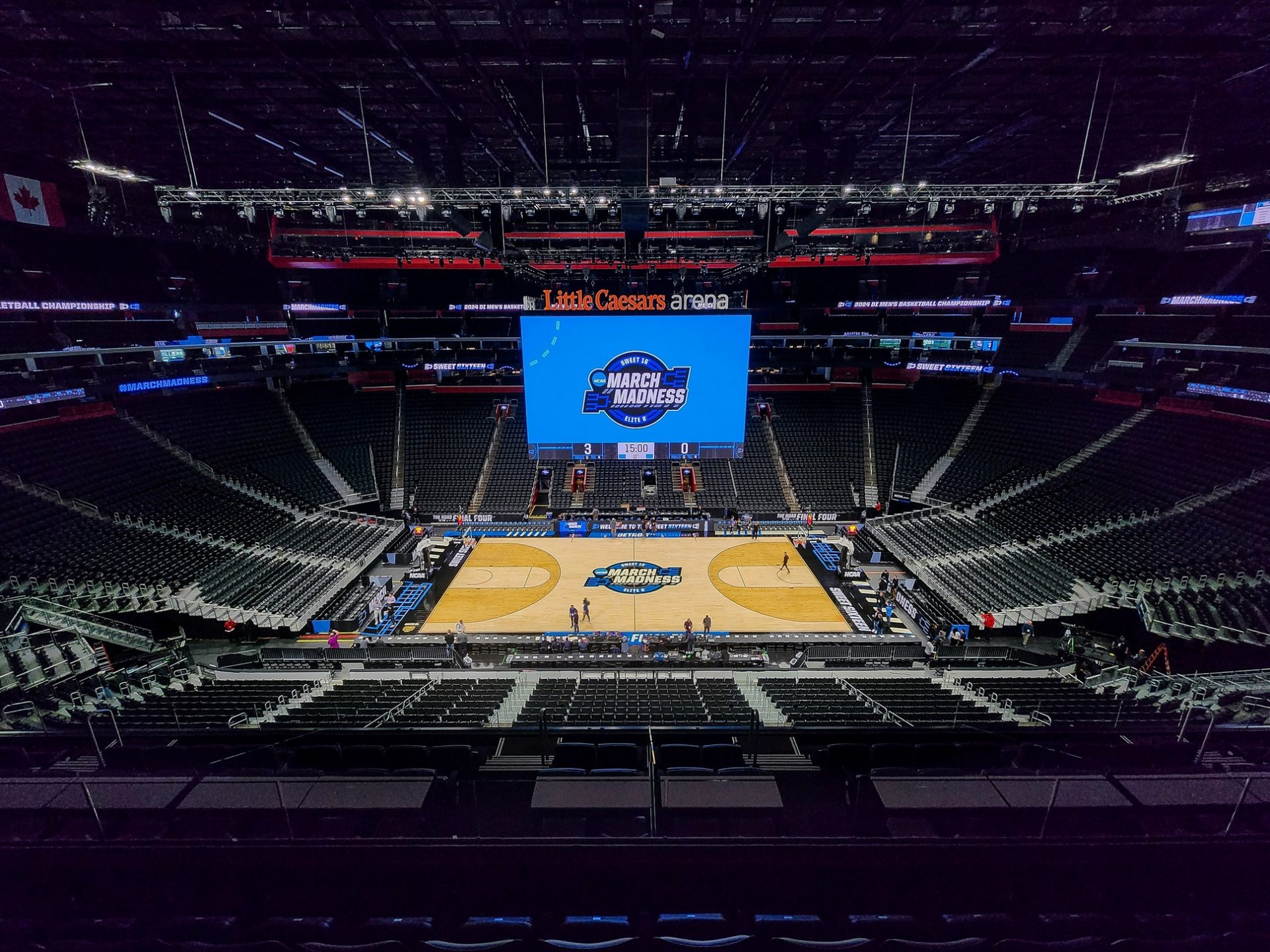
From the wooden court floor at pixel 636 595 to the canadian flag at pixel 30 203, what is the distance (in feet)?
58.7

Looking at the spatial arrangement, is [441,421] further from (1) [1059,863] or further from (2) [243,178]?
(1) [1059,863]

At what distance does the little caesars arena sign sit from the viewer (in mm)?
18469

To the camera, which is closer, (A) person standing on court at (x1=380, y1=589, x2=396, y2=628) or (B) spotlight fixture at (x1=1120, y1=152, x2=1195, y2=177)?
(B) spotlight fixture at (x1=1120, y1=152, x2=1195, y2=177)

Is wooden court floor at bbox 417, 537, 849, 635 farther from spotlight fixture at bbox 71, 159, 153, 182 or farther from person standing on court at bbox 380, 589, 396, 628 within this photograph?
spotlight fixture at bbox 71, 159, 153, 182

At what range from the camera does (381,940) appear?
306cm

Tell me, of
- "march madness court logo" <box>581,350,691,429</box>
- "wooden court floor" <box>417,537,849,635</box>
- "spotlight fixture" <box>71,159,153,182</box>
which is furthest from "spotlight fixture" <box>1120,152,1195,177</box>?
"spotlight fixture" <box>71,159,153,182</box>

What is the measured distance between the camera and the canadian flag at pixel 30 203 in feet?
50.3

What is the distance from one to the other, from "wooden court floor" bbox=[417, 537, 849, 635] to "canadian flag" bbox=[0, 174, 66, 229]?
17.9 meters

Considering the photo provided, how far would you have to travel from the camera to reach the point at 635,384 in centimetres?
1945

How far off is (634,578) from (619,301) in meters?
10.5

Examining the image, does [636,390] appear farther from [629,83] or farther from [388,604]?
[388,604]

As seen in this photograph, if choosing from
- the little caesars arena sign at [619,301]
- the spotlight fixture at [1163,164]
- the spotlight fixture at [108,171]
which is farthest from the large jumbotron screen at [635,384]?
the spotlight fixture at [108,171]

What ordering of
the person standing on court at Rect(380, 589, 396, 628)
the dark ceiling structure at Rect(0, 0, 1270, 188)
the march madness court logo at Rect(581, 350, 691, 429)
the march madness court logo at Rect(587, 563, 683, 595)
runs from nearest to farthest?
the dark ceiling structure at Rect(0, 0, 1270, 188) < the person standing on court at Rect(380, 589, 396, 628) < the march madness court logo at Rect(587, 563, 683, 595) < the march madness court logo at Rect(581, 350, 691, 429)

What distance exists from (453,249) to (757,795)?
25.5m
